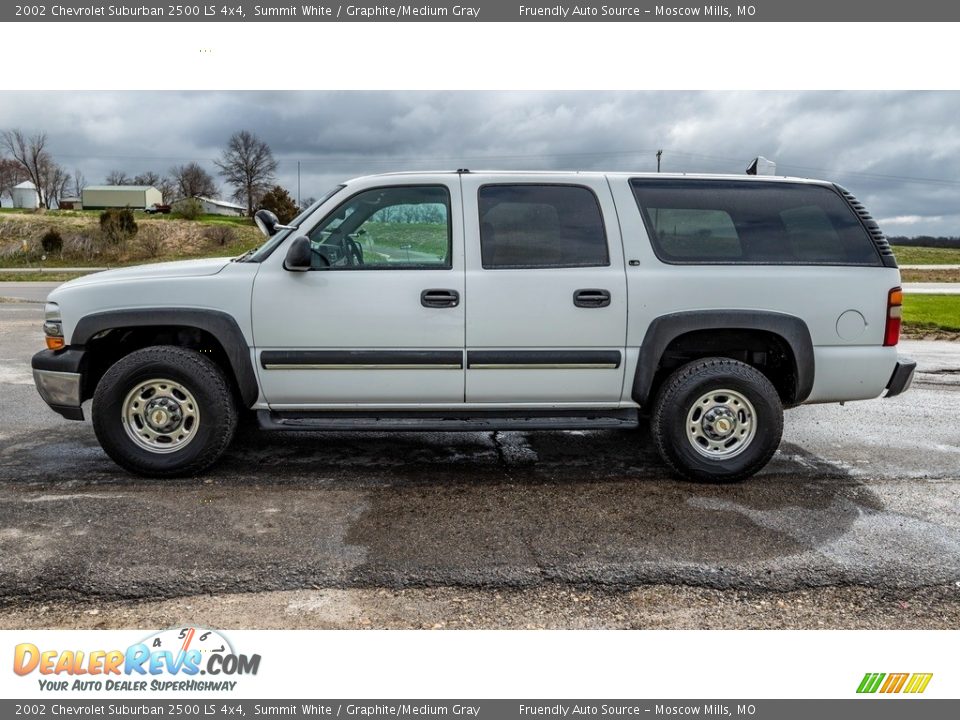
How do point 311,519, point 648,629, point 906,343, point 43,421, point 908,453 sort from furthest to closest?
1. point 906,343
2. point 43,421
3. point 908,453
4. point 311,519
5. point 648,629

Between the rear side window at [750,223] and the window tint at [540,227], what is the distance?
37 cm

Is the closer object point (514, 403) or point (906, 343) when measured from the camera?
point (514, 403)

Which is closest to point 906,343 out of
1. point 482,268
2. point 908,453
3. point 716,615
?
point 908,453

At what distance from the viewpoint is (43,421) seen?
650 centimetres

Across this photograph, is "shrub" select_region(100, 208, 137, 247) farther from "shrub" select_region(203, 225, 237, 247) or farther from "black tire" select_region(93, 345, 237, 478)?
"black tire" select_region(93, 345, 237, 478)

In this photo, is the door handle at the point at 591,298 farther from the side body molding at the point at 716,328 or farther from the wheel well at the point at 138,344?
the wheel well at the point at 138,344

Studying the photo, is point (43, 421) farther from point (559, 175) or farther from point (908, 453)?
point (908, 453)

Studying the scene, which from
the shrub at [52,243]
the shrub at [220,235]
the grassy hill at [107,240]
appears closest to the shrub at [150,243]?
the grassy hill at [107,240]

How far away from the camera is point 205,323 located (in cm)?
484

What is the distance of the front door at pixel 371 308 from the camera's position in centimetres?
482

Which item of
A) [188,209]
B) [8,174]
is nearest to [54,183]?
[8,174]

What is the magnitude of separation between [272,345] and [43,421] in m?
2.97

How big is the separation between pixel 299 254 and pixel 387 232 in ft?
1.96

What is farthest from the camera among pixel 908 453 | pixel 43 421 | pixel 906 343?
pixel 906 343
